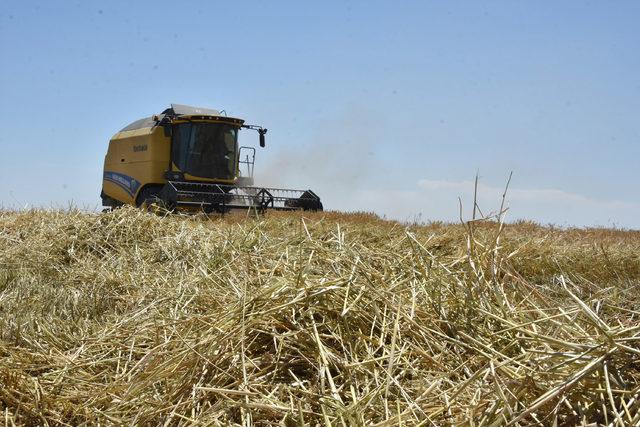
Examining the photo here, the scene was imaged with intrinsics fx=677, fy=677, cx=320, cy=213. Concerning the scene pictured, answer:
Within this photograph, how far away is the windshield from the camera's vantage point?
17.5m

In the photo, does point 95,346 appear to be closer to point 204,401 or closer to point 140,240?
point 204,401

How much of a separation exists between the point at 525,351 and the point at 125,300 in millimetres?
2866

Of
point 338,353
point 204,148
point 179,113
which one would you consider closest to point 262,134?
point 204,148

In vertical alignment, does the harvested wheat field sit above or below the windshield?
below

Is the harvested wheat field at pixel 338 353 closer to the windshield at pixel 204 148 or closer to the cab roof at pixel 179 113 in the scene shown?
the windshield at pixel 204 148

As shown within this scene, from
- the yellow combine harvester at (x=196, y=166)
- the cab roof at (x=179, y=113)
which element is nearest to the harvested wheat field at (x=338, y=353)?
the yellow combine harvester at (x=196, y=166)

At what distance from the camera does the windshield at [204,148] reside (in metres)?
17.5

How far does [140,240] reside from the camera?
663cm

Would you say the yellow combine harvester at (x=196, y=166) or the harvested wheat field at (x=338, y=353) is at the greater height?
the yellow combine harvester at (x=196, y=166)

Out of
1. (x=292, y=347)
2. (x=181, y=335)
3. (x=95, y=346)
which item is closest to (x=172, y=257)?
(x=95, y=346)

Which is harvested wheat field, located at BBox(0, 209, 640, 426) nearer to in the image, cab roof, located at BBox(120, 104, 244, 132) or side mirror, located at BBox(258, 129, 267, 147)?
side mirror, located at BBox(258, 129, 267, 147)

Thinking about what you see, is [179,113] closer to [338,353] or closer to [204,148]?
[204,148]

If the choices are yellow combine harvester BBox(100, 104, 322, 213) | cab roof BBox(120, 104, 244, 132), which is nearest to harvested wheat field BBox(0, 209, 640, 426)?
yellow combine harvester BBox(100, 104, 322, 213)

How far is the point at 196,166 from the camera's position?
17.6 m
